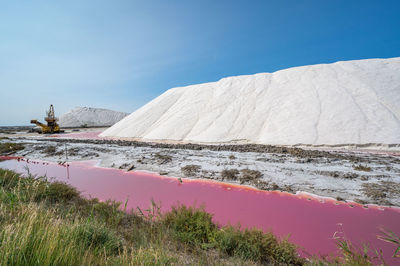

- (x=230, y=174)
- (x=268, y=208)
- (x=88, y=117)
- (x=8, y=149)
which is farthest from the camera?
(x=88, y=117)

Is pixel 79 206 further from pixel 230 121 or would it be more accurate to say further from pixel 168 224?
pixel 230 121

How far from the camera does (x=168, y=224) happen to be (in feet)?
10.5

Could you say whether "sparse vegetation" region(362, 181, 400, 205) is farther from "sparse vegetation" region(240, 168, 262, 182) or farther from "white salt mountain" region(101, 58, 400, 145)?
"white salt mountain" region(101, 58, 400, 145)

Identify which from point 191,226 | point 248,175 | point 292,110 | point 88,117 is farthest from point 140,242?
point 88,117

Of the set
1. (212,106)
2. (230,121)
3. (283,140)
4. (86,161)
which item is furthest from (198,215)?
(212,106)

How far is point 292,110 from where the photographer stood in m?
15.5

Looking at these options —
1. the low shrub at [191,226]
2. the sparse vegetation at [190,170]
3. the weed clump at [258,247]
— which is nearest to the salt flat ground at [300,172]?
the sparse vegetation at [190,170]

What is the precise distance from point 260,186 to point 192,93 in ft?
70.0

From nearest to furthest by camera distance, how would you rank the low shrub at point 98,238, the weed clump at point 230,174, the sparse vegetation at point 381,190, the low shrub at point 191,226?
the low shrub at point 98,238 < the low shrub at point 191,226 < the sparse vegetation at point 381,190 < the weed clump at point 230,174

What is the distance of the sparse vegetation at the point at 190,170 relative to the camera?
6.69 meters

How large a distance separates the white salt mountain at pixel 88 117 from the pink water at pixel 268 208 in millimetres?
71010

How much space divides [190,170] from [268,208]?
3585mm

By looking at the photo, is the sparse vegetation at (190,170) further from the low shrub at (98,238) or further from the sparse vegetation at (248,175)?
the low shrub at (98,238)

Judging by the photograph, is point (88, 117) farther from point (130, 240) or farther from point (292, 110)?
point (130, 240)
